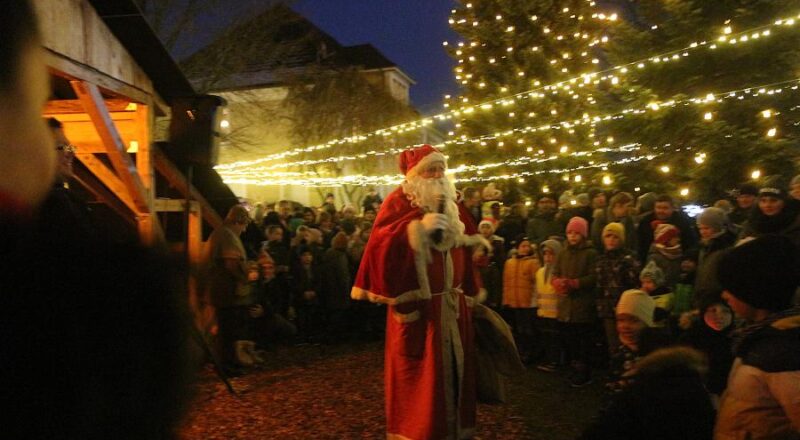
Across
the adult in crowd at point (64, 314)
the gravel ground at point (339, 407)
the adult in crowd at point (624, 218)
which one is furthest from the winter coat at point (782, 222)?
the adult in crowd at point (64, 314)

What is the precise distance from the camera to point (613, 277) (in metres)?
7.44

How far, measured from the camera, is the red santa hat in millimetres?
5434

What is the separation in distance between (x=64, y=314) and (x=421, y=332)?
13.8ft

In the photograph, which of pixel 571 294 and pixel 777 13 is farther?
pixel 777 13

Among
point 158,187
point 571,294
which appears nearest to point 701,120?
A: point 571,294

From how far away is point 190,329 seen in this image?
1087 mm

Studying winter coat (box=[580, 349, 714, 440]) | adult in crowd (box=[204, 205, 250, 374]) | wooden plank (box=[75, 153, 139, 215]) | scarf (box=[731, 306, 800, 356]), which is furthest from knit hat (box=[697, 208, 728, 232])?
wooden plank (box=[75, 153, 139, 215])

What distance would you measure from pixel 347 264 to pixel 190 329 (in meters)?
10.2

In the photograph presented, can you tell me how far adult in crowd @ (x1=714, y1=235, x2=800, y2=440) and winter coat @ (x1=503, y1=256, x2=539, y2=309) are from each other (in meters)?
6.48

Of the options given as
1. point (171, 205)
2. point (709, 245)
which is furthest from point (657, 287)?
point (171, 205)

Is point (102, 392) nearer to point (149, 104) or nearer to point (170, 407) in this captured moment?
point (170, 407)

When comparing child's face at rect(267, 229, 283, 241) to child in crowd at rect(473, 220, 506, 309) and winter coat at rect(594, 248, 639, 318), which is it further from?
winter coat at rect(594, 248, 639, 318)

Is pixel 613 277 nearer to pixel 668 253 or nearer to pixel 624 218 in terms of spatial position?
pixel 668 253

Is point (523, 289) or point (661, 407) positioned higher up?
point (661, 407)
